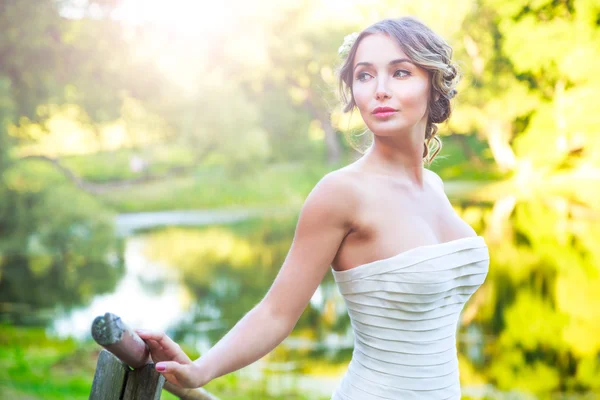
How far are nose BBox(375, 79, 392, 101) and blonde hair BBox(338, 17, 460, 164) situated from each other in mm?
47

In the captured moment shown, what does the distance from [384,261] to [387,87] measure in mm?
205

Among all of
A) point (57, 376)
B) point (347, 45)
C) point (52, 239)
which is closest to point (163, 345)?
point (347, 45)

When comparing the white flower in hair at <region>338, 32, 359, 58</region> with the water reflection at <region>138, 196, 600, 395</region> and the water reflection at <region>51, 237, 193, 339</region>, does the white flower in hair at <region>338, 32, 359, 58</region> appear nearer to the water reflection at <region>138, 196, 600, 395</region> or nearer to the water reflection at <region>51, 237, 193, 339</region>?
the water reflection at <region>138, 196, 600, 395</region>

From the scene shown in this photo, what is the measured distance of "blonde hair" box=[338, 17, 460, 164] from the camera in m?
0.84

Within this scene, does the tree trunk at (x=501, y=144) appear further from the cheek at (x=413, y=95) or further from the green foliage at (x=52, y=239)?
the cheek at (x=413, y=95)

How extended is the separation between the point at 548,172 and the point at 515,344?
7.26 meters

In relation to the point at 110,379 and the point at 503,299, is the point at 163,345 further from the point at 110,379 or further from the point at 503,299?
the point at 503,299

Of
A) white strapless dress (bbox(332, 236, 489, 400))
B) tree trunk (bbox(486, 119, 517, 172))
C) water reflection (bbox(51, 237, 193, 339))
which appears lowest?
white strapless dress (bbox(332, 236, 489, 400))

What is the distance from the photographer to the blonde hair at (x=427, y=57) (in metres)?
0.84

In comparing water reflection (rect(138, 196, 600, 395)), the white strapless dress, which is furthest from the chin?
water reflection (rect(138, 196, 600, 395))

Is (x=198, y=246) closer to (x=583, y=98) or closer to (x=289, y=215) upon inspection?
(x=289, y=215)

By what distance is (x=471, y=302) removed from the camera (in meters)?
6.42

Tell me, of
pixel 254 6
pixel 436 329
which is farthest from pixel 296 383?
pixel 254 6

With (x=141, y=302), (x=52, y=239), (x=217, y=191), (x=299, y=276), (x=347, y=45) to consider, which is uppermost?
(x=217, y=191)
